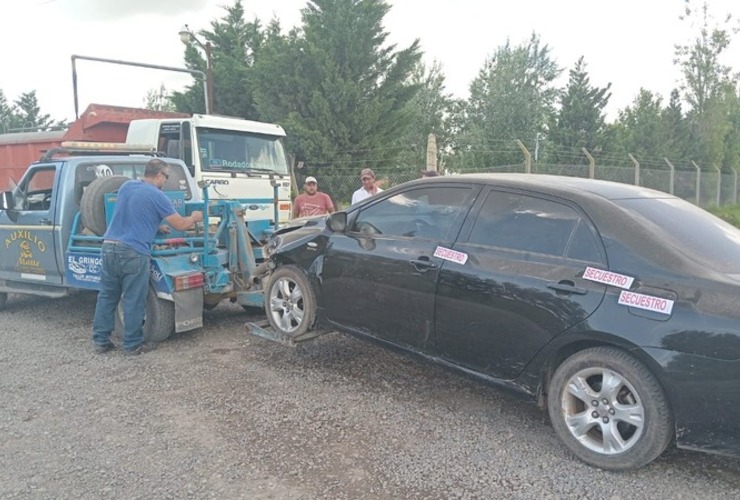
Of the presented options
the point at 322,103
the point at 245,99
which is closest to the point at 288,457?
the point at 322,103

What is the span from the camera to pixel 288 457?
3.50 meters

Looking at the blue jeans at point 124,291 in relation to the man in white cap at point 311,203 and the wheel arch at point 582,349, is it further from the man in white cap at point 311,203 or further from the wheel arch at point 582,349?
the wheel arch at point 582,349

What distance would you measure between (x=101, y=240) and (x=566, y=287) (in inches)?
182

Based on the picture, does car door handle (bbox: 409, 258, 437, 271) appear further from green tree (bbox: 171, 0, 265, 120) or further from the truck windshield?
green tree (bbox: 171, 0, 265, 120)

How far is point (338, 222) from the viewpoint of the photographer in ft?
15.7

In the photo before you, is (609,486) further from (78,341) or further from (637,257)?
(78,341)

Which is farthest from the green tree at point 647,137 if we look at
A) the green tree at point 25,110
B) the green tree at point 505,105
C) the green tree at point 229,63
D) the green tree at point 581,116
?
the green tree at point 25,110

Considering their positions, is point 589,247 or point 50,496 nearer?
point 50,496

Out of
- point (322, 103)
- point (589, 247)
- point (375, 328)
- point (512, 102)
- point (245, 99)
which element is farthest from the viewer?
point (512, 102)

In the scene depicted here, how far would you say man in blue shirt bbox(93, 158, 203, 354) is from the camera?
539 cm

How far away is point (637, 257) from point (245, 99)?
20321 millimetres

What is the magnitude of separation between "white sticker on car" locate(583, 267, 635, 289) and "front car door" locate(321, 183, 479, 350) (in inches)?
40.1

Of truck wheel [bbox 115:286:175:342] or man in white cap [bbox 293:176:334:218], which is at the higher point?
man in white cap [bbox 293:176:334:218]

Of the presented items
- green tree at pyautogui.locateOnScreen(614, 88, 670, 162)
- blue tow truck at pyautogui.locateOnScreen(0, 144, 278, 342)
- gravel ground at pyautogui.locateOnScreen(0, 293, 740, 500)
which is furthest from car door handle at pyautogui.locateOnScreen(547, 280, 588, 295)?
green tree at pyautogui.locateOnScreen(614, 88, 670, 162)
